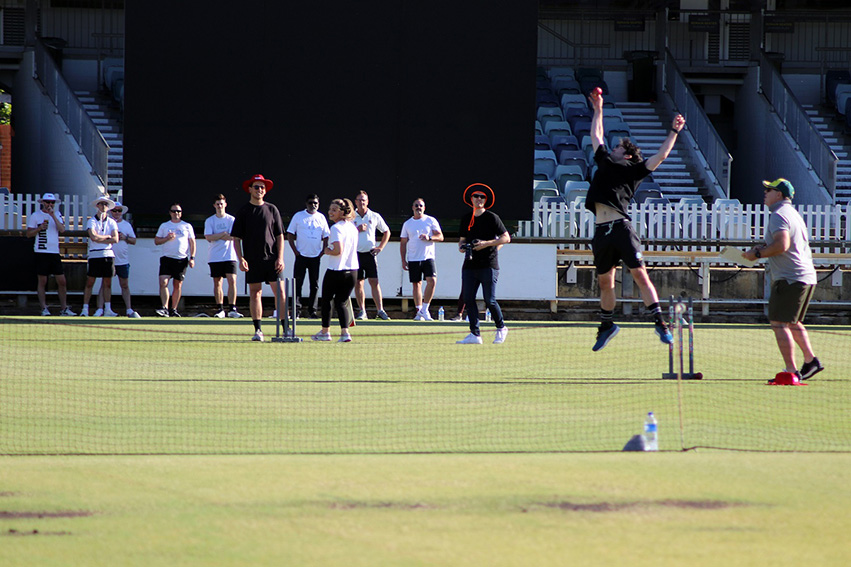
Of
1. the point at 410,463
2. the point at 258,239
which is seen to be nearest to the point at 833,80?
the point at 258,239

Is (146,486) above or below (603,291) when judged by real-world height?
below

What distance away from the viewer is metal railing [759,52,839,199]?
1200 inches

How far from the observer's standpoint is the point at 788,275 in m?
10.5

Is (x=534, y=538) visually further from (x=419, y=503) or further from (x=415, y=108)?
(x=415, y=108)

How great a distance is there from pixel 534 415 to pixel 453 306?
15159 mm

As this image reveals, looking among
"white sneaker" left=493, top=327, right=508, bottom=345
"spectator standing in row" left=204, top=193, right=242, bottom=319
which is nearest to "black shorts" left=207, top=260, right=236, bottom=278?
"spectator standing in row" left=204, top=193, right=242, bottom=319

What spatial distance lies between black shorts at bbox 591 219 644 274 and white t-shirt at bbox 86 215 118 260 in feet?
39.9

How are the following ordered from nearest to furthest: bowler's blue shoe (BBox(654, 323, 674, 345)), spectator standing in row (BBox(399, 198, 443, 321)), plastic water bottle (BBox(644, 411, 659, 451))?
plastic water bottle (BBox(644, 411, 659, 451)), bowler's blue shoe (BBox(654, 323, 674, 345)), spectator standing in row (BBox(399, 198, 443, 321))

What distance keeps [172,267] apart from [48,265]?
8.48ft

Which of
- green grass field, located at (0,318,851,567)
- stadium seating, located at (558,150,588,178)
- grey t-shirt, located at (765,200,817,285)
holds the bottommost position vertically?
green grass field, located at (0,318,851,567)

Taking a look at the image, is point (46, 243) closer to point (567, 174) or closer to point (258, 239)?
point (258, 239)

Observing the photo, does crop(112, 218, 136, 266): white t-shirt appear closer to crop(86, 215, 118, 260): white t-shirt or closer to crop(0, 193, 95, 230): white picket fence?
crop(86, 215, 118, 260): white t-shirt

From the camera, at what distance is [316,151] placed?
22.6 metres

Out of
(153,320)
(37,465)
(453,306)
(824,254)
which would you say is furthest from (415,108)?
(37,465)
